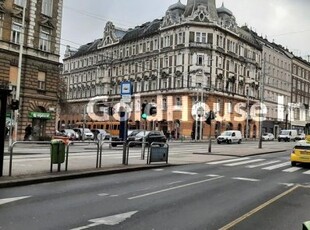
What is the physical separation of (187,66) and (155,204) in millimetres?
61494

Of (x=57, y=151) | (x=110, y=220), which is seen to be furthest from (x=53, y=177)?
(x=110, y=220)

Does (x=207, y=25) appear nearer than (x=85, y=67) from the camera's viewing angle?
Yes

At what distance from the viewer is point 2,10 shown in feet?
122

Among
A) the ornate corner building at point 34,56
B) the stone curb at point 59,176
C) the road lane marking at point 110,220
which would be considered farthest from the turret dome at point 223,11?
the road lane marking at point 110,220

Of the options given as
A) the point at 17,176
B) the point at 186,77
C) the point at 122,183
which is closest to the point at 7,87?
the point at 17,176

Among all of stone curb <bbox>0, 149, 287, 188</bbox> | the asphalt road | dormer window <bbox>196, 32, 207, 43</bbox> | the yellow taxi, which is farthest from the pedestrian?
dormer window <bbox>196, 32, 207, 43</bbox>

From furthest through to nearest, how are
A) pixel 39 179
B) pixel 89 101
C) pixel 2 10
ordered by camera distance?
pixel 89 101 → pixel 2 10 → pixel 39 179

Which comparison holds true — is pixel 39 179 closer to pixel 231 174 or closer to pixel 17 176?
pixel 17 176

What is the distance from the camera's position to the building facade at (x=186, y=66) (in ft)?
229

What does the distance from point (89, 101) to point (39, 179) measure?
8198cm

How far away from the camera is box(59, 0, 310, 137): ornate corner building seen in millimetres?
69938

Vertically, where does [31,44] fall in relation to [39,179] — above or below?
above

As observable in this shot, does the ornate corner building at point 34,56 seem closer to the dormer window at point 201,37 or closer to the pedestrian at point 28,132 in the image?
the pedestrian at point 28,132

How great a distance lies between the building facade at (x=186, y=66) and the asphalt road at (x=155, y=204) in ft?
175
